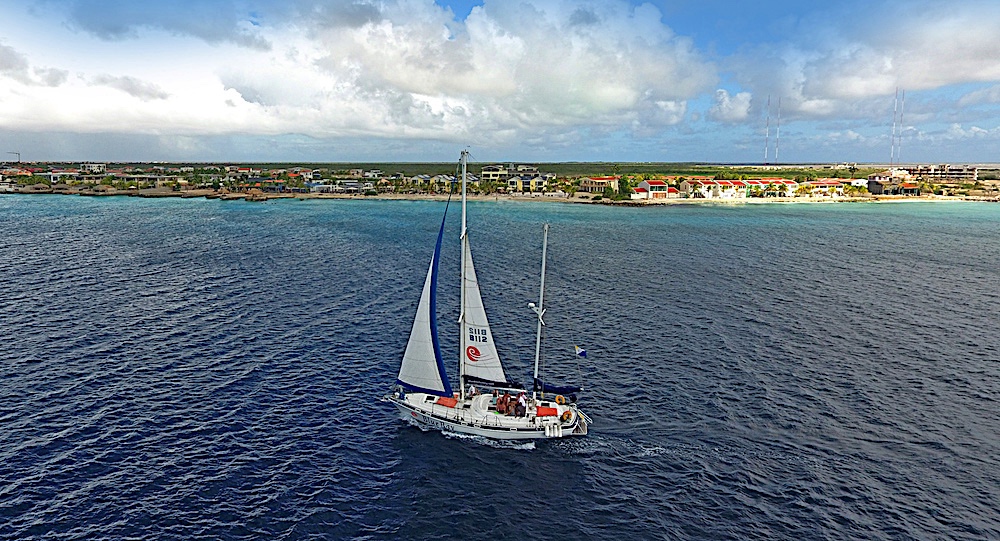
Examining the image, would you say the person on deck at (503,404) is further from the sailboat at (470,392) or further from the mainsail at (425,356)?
the mainsail at (425,356)

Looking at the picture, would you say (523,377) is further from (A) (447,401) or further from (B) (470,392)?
(A) (447,401)

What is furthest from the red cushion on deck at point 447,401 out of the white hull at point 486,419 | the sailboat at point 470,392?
the white hull at point 486,419

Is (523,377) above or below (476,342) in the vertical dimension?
below

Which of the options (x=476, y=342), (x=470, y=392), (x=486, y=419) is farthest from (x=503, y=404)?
(x=476, y=342)

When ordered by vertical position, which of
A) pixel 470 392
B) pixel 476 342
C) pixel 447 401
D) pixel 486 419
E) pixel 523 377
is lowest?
pixel 523 377

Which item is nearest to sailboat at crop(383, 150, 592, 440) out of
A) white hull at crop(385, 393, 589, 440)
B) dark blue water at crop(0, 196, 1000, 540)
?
white hull at crop(385, 393, 589, 440)

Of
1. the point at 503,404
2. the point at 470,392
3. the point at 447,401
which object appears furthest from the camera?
the point at 470,392

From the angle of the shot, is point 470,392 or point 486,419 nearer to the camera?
point 486,419
